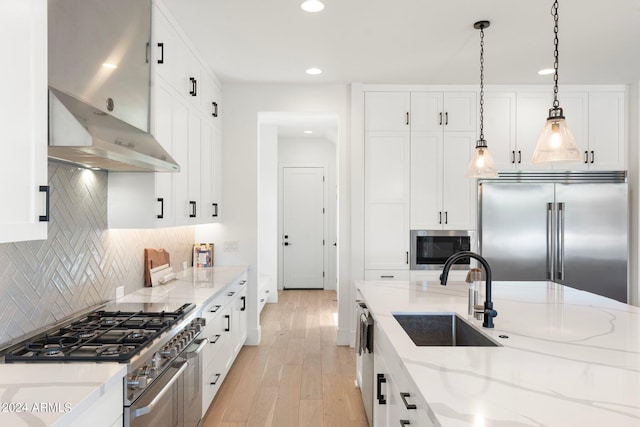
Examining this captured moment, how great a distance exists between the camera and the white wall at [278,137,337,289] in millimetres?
7680

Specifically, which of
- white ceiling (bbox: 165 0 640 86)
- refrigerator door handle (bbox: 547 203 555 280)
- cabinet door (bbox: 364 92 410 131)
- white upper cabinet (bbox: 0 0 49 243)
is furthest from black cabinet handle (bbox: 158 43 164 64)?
refrigerator door handle (bbox: 547 203 555 280)

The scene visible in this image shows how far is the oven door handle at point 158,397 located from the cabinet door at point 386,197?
2.64 m

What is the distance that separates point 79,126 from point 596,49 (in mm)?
3855

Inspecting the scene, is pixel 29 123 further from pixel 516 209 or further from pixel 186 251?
pixel 516 209

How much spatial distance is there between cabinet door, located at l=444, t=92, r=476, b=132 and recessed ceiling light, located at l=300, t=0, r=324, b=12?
84.8 inches

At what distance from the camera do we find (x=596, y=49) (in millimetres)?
3502

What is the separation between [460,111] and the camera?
4473 millimetres

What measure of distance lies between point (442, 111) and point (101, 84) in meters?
3.40

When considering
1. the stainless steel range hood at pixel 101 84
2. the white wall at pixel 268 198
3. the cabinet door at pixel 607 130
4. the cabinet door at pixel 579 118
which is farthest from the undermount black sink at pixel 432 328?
the white wall at pixel 268 198

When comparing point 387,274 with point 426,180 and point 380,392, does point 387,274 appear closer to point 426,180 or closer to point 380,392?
point 426,180

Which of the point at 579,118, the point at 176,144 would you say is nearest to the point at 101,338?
the point at 176,144

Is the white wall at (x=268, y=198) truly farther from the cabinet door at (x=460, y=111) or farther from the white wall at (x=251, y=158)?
the cabinet door at (x=460, y=111)

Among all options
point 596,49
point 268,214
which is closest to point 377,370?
point 596,49

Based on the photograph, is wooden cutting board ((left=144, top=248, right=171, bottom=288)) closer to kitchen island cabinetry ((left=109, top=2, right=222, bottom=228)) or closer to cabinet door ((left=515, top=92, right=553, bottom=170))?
kitchen island cabinetry ((left=109, top=2, right=222, bottom=228))
